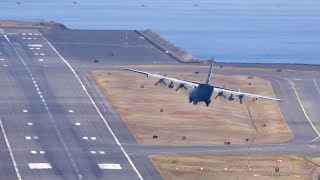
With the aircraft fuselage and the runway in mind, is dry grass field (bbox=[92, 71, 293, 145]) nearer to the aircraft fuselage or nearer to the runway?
the aircraft fuselage

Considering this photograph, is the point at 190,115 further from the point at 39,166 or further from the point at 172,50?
the point at 172,50

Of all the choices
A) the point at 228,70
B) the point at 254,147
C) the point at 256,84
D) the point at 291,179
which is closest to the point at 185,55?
the point at 228,70

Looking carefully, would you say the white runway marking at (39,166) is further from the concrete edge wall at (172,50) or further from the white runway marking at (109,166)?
the concrete edge wall at (172,50)

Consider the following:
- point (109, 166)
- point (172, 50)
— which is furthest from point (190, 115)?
point (172, 50)

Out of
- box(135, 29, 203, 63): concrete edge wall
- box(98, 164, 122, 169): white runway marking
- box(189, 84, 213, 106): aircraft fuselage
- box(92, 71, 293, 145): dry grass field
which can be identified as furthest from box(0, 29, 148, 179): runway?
box(135, 29, 203, 63): concrete edge wall

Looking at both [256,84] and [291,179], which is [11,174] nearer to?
[291,179]

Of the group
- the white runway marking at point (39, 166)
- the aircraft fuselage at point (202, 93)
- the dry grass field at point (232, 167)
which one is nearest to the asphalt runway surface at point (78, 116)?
the white runway marking at point (39, 166)
